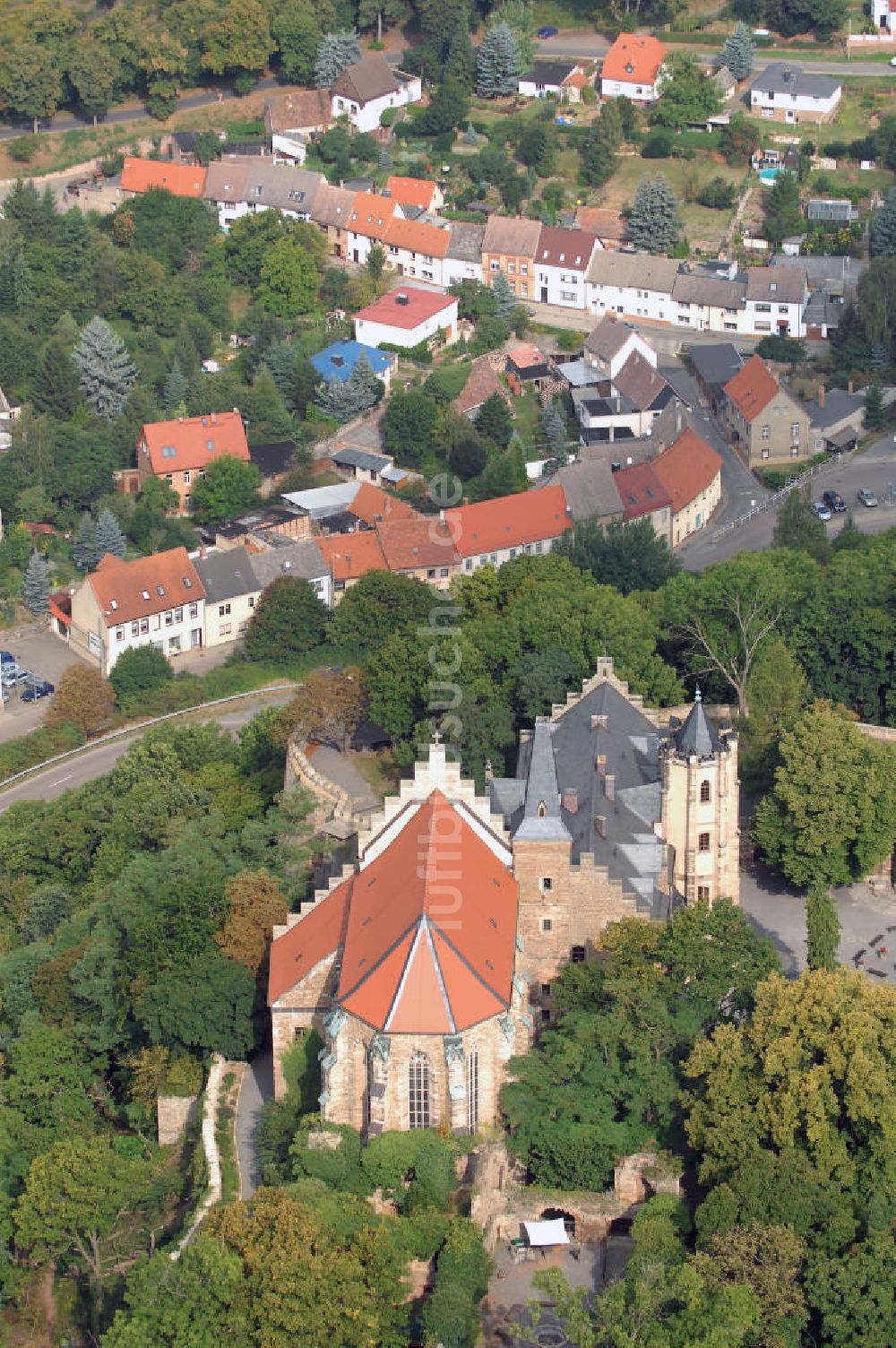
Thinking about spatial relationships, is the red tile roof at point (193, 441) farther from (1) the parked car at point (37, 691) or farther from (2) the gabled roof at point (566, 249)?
(2) the gabled roof at point (566, 249)

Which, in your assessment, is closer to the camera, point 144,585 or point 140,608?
point 140,608

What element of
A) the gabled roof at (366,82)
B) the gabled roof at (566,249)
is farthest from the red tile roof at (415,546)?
the gabled roof at (366,82)

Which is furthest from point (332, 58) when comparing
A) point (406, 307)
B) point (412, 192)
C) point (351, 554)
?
point (351, 554)

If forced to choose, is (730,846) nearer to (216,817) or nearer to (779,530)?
(216,817)

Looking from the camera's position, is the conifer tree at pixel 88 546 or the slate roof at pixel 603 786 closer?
the slate roof at pixel 603 786

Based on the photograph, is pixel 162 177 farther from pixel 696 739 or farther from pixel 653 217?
pixel 696 739

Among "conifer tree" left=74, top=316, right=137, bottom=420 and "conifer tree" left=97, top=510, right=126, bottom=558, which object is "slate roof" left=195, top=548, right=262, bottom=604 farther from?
"conifer tree" left=74, top=316, right=137, bottom=420

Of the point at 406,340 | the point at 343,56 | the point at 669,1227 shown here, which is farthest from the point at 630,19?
the point at 669,1227
